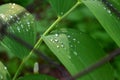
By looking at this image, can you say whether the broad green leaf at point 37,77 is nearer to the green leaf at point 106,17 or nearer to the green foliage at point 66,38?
the green foliage at point 66,38

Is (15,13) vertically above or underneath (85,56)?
above

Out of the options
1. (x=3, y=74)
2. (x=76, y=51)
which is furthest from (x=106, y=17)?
(x=3, y=74)

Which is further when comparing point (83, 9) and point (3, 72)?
point (83, 9)

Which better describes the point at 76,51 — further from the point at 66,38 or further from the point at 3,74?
the point at 3,74

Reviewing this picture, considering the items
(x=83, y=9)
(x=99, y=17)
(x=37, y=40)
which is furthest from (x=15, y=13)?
(x=83, y=9)

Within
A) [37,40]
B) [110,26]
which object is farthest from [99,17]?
[37,40]

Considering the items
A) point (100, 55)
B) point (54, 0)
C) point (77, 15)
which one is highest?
point (54, 0)

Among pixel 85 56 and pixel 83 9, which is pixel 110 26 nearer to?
pixel 85 56

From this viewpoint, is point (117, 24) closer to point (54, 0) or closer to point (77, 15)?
point (54, 0)
